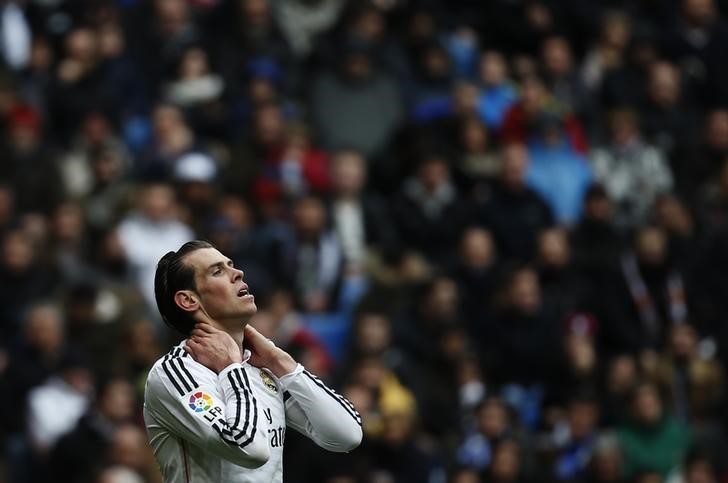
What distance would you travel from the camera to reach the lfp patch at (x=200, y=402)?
5668 millimetres

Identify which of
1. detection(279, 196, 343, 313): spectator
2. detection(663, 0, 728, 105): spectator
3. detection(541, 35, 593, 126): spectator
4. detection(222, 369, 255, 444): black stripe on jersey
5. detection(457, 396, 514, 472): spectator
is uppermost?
detection(663, 0, 728, 105): spectator

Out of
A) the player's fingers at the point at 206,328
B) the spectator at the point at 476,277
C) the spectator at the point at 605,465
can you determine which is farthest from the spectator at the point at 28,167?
the player's fingers at the point at 206,328

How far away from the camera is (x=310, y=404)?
20.1 ft

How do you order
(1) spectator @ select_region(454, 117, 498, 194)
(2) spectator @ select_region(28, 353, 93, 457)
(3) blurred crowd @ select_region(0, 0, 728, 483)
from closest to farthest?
1. (2) spectator @ select_region(28, 353, 93, 457)
2. (3) blurred crowd @ select_region(0, 0, 728, 483)
3. (1) spectator @ select_region(454, 117, 498, 194)

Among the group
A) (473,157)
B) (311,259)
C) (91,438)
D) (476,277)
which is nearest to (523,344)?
(476,277)

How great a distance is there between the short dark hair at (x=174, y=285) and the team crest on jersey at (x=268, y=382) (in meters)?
0.34

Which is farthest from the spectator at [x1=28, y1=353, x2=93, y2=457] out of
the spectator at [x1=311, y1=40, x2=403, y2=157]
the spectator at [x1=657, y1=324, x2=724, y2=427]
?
the spectator at [x1=657, y1=324, x2=724, y2=427]

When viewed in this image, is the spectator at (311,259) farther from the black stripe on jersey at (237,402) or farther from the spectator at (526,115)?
the black stripe on jersey at (237,402)

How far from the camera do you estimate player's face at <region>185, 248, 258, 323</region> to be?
19.6 feet

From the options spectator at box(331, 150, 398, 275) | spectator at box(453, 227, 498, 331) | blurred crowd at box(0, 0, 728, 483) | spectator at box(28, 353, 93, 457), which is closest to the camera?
spectator at box(28, 353, 93, 457)

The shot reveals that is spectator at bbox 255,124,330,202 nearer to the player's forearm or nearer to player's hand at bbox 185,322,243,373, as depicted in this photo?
the player's forearm

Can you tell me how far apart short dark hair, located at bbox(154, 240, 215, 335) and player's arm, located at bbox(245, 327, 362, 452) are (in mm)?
321

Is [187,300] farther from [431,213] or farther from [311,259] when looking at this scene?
[431,213]

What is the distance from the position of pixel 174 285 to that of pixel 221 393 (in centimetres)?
47
